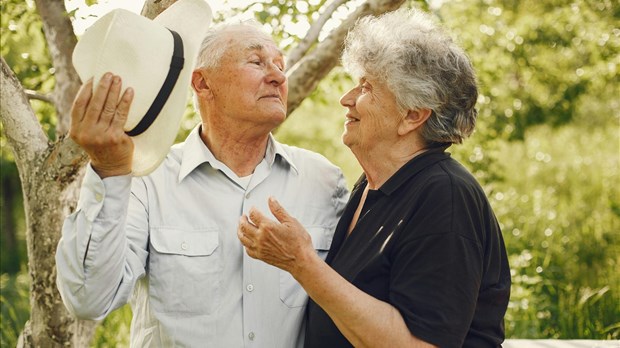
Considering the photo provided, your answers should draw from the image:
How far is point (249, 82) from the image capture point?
296cm

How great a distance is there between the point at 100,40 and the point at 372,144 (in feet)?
3.14

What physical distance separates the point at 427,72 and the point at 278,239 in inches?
30.3

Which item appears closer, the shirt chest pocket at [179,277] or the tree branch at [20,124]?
the shirt chest pocket at [179,277]

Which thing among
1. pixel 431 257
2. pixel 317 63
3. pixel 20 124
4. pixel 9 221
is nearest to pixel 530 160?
pixel 9 221

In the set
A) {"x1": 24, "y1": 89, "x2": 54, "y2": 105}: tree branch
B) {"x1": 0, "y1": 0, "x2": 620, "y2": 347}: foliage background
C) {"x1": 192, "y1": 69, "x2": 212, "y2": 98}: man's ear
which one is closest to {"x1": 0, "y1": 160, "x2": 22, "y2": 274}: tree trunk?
{"x1": 0, "y1": 0, "x2": 620, "y2": 347}: foliage background

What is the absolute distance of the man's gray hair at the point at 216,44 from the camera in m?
3.03

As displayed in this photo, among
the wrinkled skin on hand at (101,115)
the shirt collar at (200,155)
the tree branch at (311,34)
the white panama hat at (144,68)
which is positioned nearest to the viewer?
the wrinkled skin on hand at (101,115)

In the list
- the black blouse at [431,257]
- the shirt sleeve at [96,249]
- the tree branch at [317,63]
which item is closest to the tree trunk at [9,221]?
the tree branch at [317,63]

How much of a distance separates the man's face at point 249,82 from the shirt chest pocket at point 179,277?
546 millimetres

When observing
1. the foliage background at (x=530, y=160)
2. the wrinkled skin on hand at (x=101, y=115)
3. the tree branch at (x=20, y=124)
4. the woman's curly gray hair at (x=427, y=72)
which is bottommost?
the foliage background at (x=530, y=160)

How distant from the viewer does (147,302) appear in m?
2.76

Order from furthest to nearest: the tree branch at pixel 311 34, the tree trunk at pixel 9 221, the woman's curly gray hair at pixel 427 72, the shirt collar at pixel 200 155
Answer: the tree trunk at pixel 9 221 < the tree branch at pixel 311 34 < the shirt collar at pixel 200 155 < the woman's curly gray hair at pixel 427 72

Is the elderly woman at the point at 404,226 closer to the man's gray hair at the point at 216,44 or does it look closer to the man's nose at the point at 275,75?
the man's nose at the point at 275,75

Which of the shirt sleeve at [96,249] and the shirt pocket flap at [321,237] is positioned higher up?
the shirt sleeve at [96,249]
